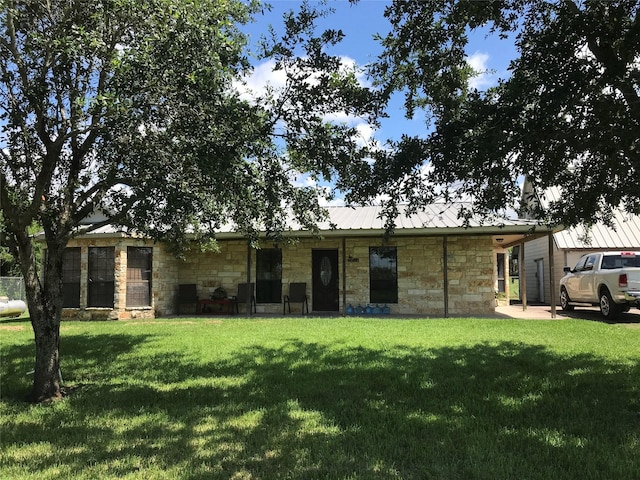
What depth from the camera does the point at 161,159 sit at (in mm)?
5105

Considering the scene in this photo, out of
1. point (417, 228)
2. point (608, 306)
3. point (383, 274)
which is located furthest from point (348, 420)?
point (608, 306)

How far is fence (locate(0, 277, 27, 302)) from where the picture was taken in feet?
55.3

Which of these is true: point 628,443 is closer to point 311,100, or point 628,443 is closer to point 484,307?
point 311,100

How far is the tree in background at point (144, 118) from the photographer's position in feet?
14.8

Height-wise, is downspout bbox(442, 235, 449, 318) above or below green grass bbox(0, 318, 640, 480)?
above

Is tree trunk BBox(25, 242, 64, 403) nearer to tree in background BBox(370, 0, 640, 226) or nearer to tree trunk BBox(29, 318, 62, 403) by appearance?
tree trunk BBox(29, 318, 62, 403)

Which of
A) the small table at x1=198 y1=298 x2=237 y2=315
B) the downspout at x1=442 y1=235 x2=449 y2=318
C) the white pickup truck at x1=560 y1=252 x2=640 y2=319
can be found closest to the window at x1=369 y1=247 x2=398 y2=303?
the downspout at x1=442 y1=235 x2=449 y2=318

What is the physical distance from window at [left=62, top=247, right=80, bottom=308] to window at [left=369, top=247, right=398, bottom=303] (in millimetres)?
8797

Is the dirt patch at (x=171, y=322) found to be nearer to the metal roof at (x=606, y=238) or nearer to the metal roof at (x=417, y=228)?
the metal roof at (x=417, y=228)

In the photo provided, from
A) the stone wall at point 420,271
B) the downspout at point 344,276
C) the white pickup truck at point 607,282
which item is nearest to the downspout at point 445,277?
the stone wall at point 420,271

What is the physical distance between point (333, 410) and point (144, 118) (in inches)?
136

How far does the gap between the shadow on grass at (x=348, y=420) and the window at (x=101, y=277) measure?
22.7 ft

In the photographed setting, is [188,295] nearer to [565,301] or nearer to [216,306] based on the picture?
[216,306]

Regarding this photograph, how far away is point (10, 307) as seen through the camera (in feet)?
49.6
